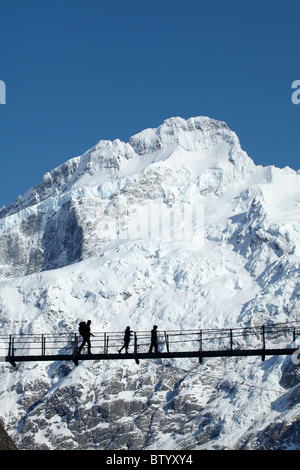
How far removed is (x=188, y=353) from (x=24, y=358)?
397 inches
